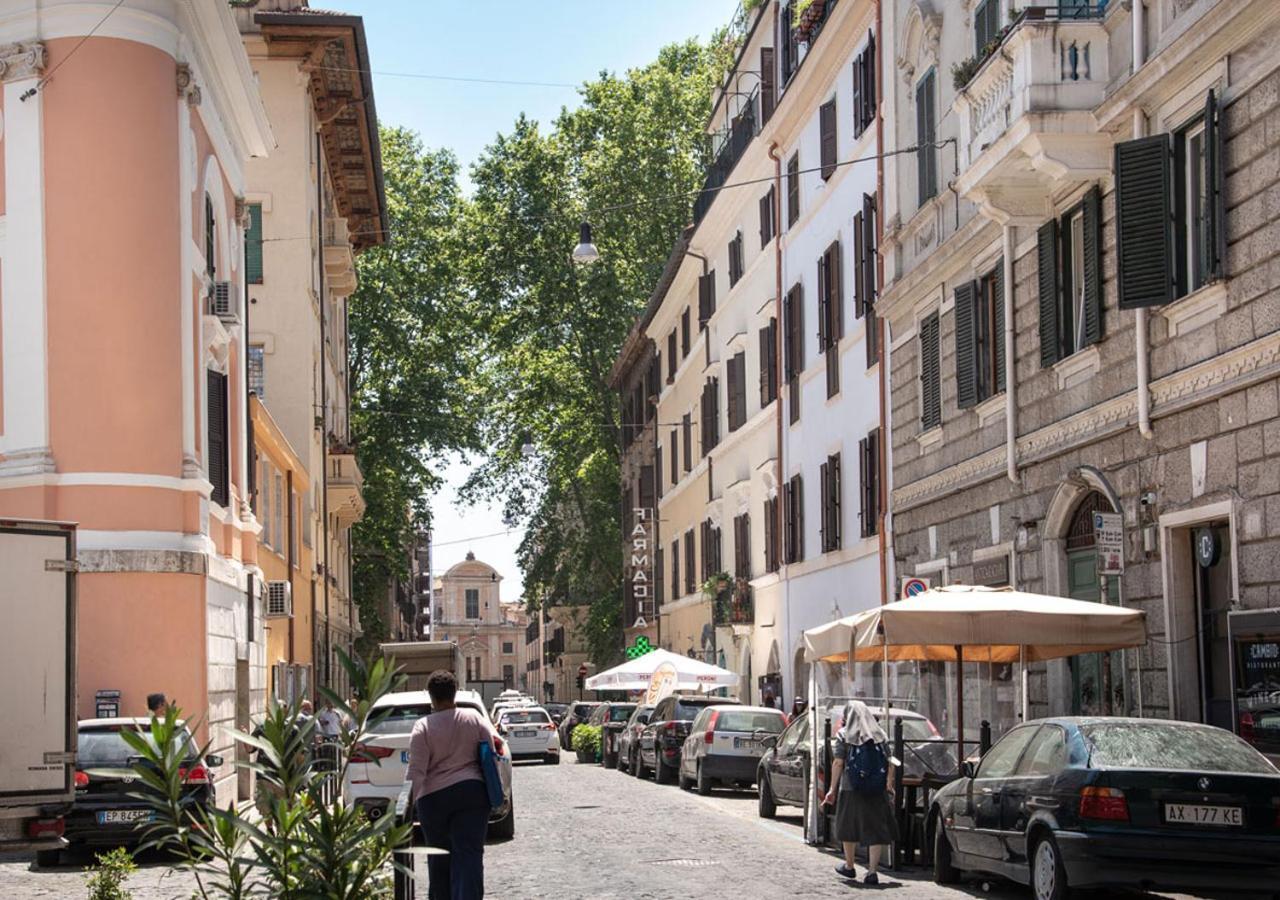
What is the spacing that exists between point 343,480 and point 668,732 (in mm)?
15568

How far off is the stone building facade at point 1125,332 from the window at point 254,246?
19326 mm

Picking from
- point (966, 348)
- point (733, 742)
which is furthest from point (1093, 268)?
point (733, 742)

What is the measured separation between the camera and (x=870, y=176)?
1189 inches

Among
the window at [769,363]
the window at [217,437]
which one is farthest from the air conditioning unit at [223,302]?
the window at [769,363]

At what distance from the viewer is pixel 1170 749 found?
43.0ft

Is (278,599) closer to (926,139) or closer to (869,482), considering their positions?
(869,482)

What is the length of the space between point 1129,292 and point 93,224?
12.6 meters

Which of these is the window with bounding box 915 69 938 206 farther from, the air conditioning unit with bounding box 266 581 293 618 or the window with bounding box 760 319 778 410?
the air conditioning unit with bounding box 266 581 293 618

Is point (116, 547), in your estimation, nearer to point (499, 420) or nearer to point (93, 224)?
point (93, 224)

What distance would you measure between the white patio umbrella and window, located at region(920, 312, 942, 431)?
A: 13.3m

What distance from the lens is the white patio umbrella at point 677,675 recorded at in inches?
1554

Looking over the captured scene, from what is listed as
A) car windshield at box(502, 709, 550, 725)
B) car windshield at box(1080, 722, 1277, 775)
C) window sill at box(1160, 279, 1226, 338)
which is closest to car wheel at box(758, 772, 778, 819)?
window sill at box(1160, 279, 1226, 338)

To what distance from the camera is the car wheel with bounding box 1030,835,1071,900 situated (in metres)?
12.9

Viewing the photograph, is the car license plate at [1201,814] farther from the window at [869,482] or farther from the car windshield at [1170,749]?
the window at [869,482]
